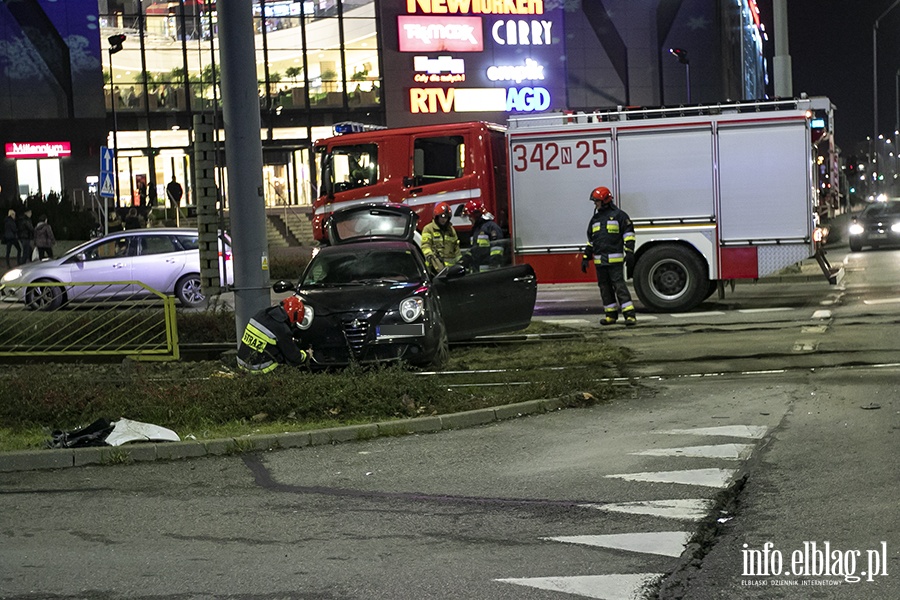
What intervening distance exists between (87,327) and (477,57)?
1665 inches

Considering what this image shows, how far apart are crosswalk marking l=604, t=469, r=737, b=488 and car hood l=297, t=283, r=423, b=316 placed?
5.05 m

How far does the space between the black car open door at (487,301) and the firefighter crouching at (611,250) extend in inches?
89.1

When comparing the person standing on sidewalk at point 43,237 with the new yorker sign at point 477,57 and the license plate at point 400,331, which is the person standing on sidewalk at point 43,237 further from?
the license plate at point 400,331

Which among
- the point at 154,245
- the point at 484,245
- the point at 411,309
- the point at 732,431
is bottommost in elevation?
the point at 732,431

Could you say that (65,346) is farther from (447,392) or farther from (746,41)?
Answer: (746,41)

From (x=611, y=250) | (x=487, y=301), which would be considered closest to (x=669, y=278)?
(x=611, y=250)

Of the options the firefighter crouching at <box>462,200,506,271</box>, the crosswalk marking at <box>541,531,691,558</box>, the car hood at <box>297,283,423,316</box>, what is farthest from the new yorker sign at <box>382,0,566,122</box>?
the crosswalk marking at <box>541,531,691,558</box>

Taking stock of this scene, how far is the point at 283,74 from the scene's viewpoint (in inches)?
2087

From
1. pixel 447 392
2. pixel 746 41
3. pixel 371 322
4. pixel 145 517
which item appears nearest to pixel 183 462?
pixel 145 517

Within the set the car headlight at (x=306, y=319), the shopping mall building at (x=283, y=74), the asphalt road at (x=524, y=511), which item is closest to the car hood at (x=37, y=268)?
the car headlight at (x=306, y=319)

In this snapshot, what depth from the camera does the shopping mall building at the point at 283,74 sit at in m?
50.7

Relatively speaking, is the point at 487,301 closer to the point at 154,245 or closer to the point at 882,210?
the point at 154,245

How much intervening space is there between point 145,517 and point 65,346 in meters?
8.59

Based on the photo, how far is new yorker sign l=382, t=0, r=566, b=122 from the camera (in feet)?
178
